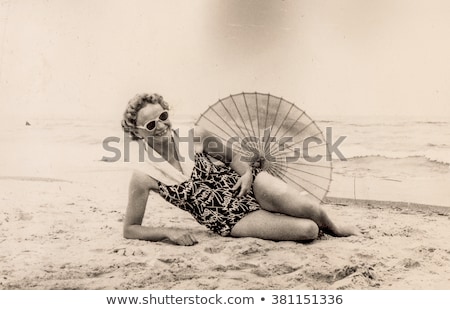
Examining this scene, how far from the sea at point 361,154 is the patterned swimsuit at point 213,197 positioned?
0.46 meters

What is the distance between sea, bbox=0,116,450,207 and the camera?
321 cm

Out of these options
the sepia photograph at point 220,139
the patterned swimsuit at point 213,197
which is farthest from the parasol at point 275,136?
the patterned swimsuit at point 213,197

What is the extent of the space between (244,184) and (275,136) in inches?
12.9

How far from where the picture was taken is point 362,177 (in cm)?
324

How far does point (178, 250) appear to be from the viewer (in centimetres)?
311

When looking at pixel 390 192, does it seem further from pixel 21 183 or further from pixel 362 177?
pixel 21 183

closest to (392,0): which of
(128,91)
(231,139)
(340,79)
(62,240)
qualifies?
(340,79)

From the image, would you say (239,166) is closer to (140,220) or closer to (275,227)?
(275,227)

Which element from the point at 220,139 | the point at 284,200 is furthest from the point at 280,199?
the point at 220,139

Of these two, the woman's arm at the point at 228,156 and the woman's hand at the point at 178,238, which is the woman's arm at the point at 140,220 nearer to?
the woman's hand at the point at 178,238

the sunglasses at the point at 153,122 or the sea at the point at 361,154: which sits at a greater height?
the sunglasses at the point at 153,122

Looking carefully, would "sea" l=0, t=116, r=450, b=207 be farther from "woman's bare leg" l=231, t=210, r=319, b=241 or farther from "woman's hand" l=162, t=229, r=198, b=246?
"woman's hand" l=162, t=229, r=198, b=246

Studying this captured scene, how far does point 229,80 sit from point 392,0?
1.08m

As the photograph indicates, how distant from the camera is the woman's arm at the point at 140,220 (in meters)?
3.11
